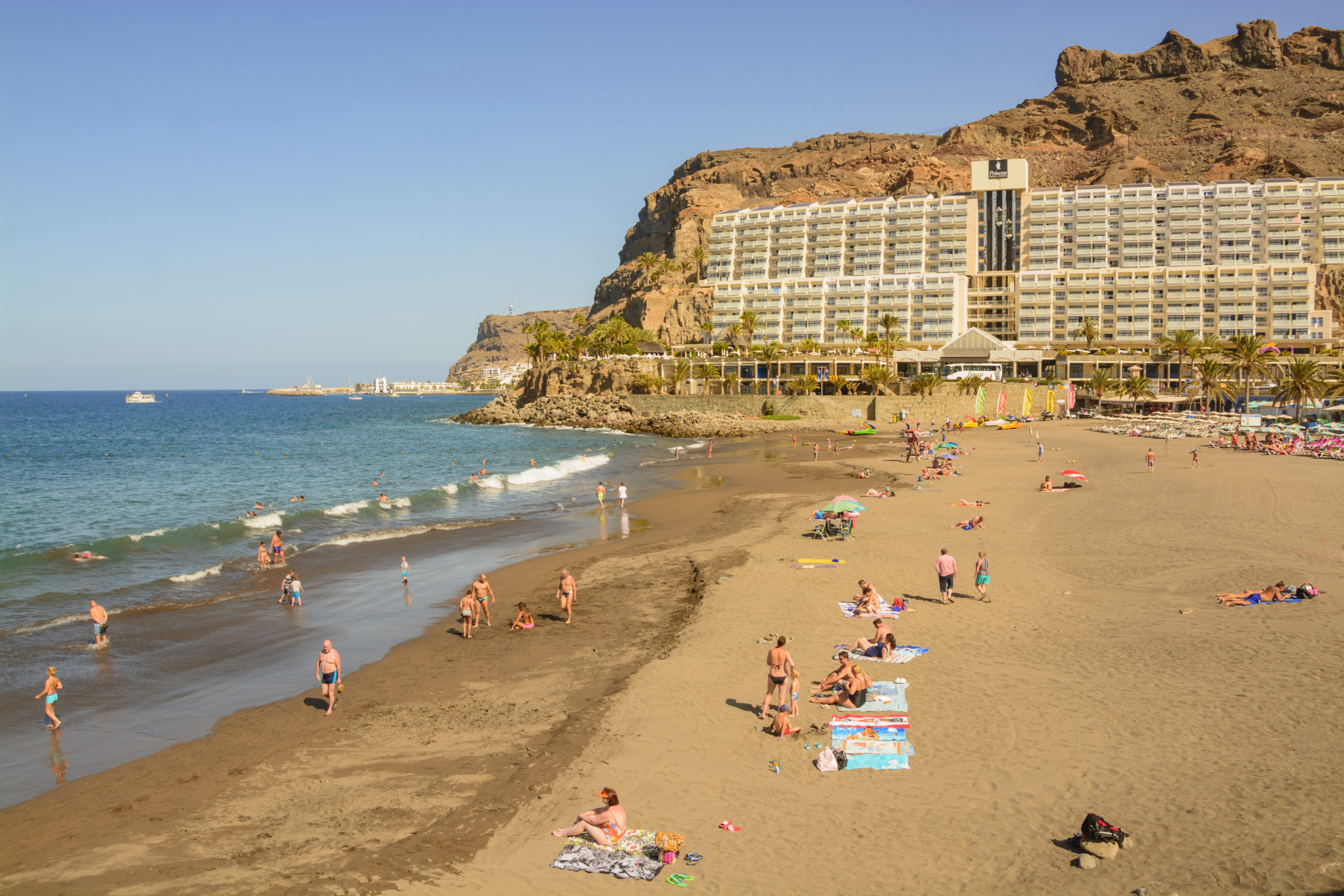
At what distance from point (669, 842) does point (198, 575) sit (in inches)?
813

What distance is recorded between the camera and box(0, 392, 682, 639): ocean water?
926 inches

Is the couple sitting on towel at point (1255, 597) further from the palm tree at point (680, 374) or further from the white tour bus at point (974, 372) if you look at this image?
the palm tree at point (680, 374)

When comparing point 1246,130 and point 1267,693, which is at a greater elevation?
point 1246,130

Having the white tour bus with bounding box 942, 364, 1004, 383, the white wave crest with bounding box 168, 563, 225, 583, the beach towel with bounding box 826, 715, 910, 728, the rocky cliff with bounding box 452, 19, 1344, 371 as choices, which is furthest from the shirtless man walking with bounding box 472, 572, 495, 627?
the rocky cliff with bounding box 452, 19, 1344, 371

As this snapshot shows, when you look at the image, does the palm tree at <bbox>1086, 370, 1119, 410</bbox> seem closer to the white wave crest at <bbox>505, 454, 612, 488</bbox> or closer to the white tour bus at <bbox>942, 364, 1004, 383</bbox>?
the white tour bus at <bbox>942, 364, 1004, 383</bbox>

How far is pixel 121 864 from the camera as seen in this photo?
8.74 m

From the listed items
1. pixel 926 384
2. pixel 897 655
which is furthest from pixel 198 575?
pixel 926 384

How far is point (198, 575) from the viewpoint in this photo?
2370 cm

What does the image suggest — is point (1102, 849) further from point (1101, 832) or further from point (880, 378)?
point (880, 378)

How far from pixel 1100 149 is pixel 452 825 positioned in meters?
215

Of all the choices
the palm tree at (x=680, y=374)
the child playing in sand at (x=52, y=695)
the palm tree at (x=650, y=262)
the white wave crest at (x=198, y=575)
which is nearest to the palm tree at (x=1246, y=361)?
the palm tree at (x=680, y=374)

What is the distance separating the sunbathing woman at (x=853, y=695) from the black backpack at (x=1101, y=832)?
3879 mm

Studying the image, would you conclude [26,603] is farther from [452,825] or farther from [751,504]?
[751,504]

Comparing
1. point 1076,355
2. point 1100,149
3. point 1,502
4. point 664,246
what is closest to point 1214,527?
point 1,502
